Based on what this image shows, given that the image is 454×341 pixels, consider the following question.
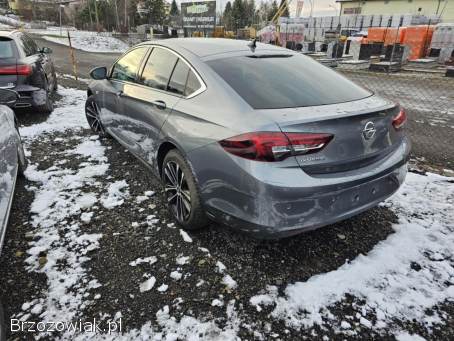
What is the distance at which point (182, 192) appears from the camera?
3037 mm

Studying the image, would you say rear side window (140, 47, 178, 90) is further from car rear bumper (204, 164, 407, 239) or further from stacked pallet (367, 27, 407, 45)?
stacked pallet (367, 27, 407, 45)

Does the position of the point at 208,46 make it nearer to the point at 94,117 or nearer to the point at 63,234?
the point at 63,234

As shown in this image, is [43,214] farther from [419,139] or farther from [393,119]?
[419,139]

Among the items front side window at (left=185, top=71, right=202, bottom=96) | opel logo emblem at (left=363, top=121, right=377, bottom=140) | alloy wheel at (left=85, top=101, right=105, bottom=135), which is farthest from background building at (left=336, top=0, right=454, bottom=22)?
front side window at (left=185, top=71, right=202, bottom=96)

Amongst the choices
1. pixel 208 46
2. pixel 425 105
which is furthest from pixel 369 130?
pixel 425 105

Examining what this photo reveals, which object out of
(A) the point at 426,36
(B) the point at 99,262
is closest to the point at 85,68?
(B) the point at 99,262

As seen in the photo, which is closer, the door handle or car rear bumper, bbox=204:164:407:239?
car rear bumper, bbox=204:164:407:239

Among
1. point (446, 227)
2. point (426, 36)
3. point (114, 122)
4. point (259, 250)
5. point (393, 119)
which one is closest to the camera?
point (393, 119)

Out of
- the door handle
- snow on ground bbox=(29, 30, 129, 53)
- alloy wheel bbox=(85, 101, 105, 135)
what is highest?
the door handle

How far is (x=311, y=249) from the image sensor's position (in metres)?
2.92

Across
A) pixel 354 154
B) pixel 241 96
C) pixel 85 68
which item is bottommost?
pixel 85 68

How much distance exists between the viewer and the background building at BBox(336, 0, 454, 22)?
53.0 m

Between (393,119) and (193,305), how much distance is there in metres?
2.10

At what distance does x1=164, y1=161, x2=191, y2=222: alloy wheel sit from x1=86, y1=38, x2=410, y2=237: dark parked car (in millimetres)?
11
